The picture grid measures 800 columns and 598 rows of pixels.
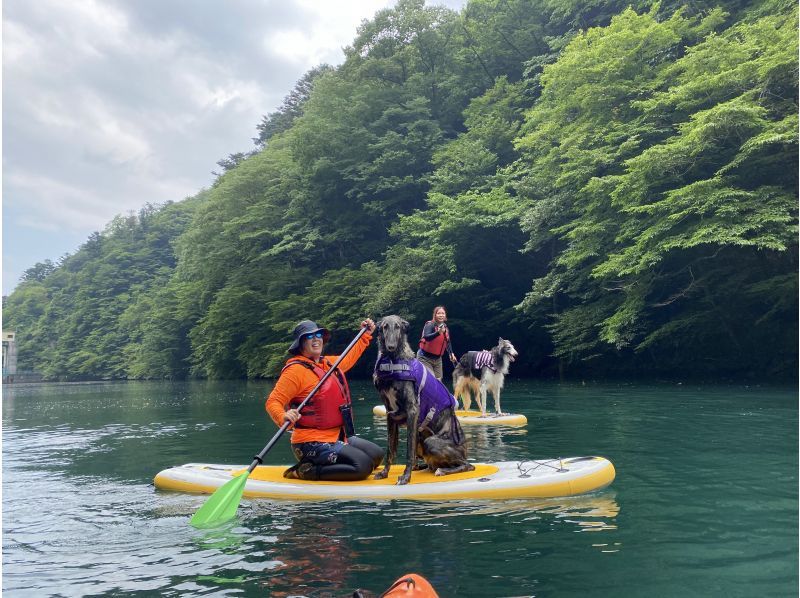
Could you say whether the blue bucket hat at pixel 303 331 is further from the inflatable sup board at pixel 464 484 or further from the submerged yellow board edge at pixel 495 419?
the submerged yellow board edge at pixel 495 419

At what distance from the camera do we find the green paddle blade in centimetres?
531

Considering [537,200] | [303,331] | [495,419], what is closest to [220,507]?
[303,331]

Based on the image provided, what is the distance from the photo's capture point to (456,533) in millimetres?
4812

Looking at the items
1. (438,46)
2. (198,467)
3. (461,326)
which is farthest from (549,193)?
(198,467)

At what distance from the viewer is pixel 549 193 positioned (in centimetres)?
2325

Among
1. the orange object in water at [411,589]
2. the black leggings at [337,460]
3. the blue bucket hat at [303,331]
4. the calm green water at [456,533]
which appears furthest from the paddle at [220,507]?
the orange object in water at [411,589]

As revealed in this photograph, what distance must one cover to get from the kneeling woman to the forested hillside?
42.1 feet

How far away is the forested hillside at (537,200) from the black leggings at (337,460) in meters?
12.8

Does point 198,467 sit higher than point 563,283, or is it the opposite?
point 563,283

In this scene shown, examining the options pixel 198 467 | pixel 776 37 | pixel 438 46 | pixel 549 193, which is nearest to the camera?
pixel 198 467

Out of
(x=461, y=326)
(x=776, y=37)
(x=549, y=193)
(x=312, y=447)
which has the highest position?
(x=776, y=37)

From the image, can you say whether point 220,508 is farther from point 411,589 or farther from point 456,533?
point 411,589

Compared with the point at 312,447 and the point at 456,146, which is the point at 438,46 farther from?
the point at 312,447

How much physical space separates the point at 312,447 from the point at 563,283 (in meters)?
18.9
